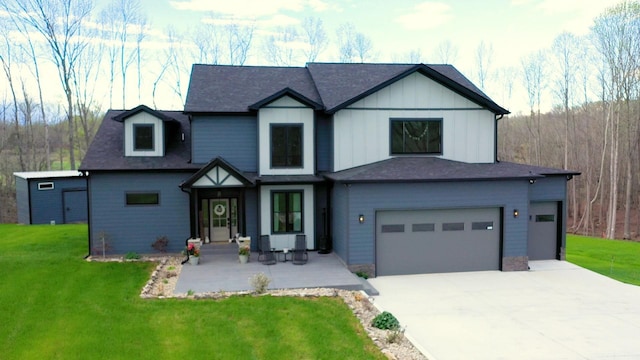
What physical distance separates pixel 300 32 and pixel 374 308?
28.4 metres

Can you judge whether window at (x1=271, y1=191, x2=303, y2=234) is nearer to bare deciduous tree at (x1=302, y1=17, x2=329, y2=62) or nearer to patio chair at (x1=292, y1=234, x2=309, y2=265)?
patio chair at (x1=292, y1=234, x2=309, y2=265)

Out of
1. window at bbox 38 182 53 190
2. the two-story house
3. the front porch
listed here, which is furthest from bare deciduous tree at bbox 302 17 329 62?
the front porch

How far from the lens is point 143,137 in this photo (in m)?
16.4

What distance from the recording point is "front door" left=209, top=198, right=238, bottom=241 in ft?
53.7

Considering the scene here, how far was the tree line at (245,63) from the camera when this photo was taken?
29766mm

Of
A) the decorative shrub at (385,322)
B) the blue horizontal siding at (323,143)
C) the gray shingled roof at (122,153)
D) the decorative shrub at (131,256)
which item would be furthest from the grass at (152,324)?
the blue horizontal siding at (323,143)

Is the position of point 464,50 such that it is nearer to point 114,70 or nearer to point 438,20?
point 438,20

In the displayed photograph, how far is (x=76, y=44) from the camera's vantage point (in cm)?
3111

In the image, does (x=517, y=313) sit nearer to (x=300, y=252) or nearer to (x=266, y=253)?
(x=300, y=252)

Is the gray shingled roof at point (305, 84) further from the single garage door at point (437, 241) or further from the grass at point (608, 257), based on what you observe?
the grass at point (608, 257)

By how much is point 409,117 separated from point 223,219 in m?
7.35

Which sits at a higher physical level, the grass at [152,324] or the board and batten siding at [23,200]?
the board and batten siding at [23,200]

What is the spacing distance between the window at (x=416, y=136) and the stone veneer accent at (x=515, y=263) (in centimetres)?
412

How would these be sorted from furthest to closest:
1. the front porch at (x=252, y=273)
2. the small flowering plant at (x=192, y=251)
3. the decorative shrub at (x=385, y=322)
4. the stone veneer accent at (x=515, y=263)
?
the small flowering plant at (x=192, y=251)
the stone veneer accent at (x=515, y=263)
the front porch at (x=252, y=273)
the decorative shrub at (x=385, y=322)
